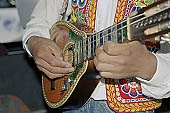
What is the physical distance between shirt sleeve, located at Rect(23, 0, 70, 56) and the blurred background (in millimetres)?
636

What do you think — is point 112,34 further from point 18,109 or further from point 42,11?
point 18,109

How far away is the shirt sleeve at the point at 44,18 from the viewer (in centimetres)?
115

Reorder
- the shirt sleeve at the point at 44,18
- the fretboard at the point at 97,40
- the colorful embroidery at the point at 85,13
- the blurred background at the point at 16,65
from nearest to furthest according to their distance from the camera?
the fretboard at the point at 97,40
the colorful embroidery at the point at 85,13
the shirt sleeve at the point at 44,18
the blurred background at the point at 16,65

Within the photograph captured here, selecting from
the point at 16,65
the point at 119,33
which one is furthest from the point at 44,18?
the point at 16,65

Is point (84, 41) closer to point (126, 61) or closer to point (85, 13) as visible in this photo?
point (85, 13)

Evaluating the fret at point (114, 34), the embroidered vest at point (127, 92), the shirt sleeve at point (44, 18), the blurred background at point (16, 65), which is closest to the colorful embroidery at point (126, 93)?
the embroidered vest at point (127, 92)

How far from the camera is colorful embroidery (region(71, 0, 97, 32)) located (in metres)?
1.00

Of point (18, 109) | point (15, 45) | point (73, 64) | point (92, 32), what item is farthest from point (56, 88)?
point (15, 45)

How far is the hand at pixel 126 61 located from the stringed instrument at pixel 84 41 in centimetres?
3

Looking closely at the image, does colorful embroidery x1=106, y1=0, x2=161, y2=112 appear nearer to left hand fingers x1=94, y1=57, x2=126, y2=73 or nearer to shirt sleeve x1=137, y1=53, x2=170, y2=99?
shirt sleeve x1=137, y1=53, x2=170, y2=99

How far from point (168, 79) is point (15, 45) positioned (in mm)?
1328

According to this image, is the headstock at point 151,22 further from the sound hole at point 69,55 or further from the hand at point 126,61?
the sound hole at point 69,55

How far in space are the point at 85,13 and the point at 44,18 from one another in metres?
0.21

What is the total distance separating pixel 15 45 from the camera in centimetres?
202
